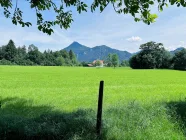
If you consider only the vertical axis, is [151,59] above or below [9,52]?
below

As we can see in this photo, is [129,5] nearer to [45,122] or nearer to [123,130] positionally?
[123,130]

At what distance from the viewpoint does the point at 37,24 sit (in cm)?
599

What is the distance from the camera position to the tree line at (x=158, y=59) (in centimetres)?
9375

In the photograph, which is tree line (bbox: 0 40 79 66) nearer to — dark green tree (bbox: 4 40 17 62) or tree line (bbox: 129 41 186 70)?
dark green tree (bbox: 4 40 17 62)

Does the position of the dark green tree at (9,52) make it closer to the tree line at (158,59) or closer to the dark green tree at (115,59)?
the dark green tree at (115,59)

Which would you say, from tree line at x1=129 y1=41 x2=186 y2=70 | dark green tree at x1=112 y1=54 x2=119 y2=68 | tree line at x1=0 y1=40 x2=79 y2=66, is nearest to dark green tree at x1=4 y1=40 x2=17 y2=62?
tree line at x1=0 y1=40 x2=79 y2=66

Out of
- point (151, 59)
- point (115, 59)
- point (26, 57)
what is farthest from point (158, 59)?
point (26, 57)

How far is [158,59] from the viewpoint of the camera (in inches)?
4018

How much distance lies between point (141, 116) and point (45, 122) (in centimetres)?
296

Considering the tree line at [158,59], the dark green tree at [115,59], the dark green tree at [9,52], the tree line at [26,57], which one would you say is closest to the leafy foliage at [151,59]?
the tree line at [158,59]

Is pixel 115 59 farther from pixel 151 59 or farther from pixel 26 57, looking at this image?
pixel 26 57

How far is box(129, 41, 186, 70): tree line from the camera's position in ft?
308

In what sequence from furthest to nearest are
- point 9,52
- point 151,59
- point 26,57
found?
point 26,57
point 9,52
point 151,59

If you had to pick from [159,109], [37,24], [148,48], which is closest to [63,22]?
[37,24]
